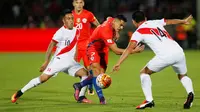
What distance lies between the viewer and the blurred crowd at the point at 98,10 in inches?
1248

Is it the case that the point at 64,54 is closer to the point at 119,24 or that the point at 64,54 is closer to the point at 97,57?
the point at 97,57

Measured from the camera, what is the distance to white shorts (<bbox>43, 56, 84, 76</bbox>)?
12469mm

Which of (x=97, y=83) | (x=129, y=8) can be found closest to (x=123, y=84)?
(x=97, y=83)

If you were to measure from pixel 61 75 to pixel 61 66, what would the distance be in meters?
7.45

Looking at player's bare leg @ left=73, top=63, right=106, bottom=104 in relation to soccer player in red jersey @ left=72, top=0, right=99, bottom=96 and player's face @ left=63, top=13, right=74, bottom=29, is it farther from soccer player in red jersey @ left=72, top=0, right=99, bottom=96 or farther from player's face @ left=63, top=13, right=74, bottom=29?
soccer player in red jersey @ left=72, top=0, right=99, bottom=96

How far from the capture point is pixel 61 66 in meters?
12.5

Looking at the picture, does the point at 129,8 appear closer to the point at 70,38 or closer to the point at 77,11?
the point at 77,11

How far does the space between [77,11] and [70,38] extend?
2.36m

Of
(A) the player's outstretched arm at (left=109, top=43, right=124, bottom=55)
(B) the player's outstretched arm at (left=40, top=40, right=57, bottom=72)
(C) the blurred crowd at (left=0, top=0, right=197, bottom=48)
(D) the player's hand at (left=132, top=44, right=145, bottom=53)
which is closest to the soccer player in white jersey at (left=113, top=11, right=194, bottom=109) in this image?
(D) the player's hand at (left=132, top=44, right=145, bottom=53)

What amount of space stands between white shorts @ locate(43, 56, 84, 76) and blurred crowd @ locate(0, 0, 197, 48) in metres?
18.7

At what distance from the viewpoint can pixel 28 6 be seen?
33531mm

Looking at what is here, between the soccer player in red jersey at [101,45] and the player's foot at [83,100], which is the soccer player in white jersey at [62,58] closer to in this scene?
the player's foot at [83,100]

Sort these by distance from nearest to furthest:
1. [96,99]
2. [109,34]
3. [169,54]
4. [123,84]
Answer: [169,54] → [109,34] → [96,99] → [123,84]

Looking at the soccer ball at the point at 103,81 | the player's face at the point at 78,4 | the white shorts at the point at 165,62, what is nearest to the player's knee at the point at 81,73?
the soccer ball at the point at 103,81
